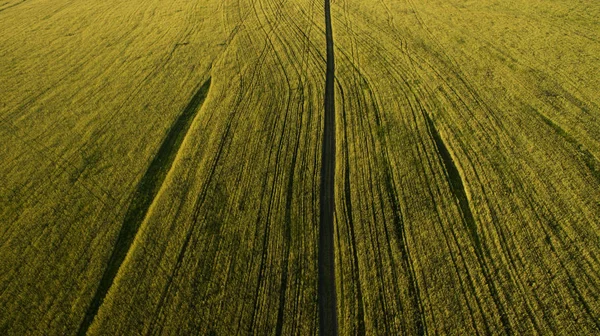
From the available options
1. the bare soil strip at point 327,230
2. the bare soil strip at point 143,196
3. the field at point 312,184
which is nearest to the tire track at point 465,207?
the field at point 312,184

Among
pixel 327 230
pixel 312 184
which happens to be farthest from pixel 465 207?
pixel 312 184

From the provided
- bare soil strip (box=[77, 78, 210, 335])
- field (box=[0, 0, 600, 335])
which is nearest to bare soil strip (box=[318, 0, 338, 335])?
field (box=[0, 0, 600, 335])

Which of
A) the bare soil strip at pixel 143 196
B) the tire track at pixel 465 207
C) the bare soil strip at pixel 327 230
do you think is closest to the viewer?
the tire track at pixel 465 207

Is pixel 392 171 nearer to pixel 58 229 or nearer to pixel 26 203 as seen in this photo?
pixel 58 229

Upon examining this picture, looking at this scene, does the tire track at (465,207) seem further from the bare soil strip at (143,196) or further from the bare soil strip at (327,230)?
the bare soil strip at (143,196)

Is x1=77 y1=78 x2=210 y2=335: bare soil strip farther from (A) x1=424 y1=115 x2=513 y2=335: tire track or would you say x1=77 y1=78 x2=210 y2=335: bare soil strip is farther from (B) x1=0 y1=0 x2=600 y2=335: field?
(A) x1=424 y1=115 x2=513 y2=335: tire track

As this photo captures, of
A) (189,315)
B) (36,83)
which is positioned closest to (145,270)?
(189,315)

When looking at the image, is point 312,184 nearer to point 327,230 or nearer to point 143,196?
point 327,230
